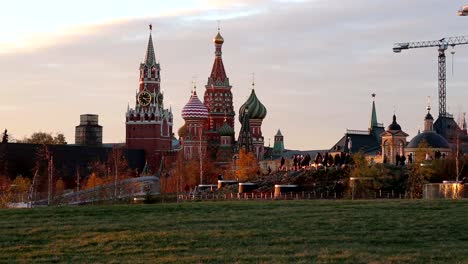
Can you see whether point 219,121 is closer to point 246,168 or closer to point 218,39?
point 218,39

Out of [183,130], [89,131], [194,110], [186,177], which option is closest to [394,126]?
[186,177]

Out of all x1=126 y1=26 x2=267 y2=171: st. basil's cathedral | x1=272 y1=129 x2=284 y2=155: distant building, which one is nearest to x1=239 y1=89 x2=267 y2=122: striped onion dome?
x1=126 y1=26 x2=267 y2=171: st. basil's cathedral

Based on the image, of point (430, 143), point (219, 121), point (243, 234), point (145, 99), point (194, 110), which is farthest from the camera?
point (145, 99)

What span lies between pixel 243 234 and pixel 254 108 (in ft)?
376

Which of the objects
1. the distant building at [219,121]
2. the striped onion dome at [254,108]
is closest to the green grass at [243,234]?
the distant building at [219,121]

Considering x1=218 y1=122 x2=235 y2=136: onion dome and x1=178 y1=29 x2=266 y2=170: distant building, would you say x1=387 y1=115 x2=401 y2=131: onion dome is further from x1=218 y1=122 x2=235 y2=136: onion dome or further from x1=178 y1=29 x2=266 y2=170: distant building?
x1=218 y1=122 x2=235 y2=136: onion dome

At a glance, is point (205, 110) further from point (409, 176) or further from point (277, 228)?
point (277, 228)

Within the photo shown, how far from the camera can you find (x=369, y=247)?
22.9 meters

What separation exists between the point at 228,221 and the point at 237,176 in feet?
224

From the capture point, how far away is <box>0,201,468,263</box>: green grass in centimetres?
2178

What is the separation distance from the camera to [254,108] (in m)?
140

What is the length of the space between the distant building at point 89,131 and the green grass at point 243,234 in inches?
5183

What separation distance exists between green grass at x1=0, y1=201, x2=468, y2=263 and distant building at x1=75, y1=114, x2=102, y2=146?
132m

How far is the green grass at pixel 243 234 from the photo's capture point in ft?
71.5
